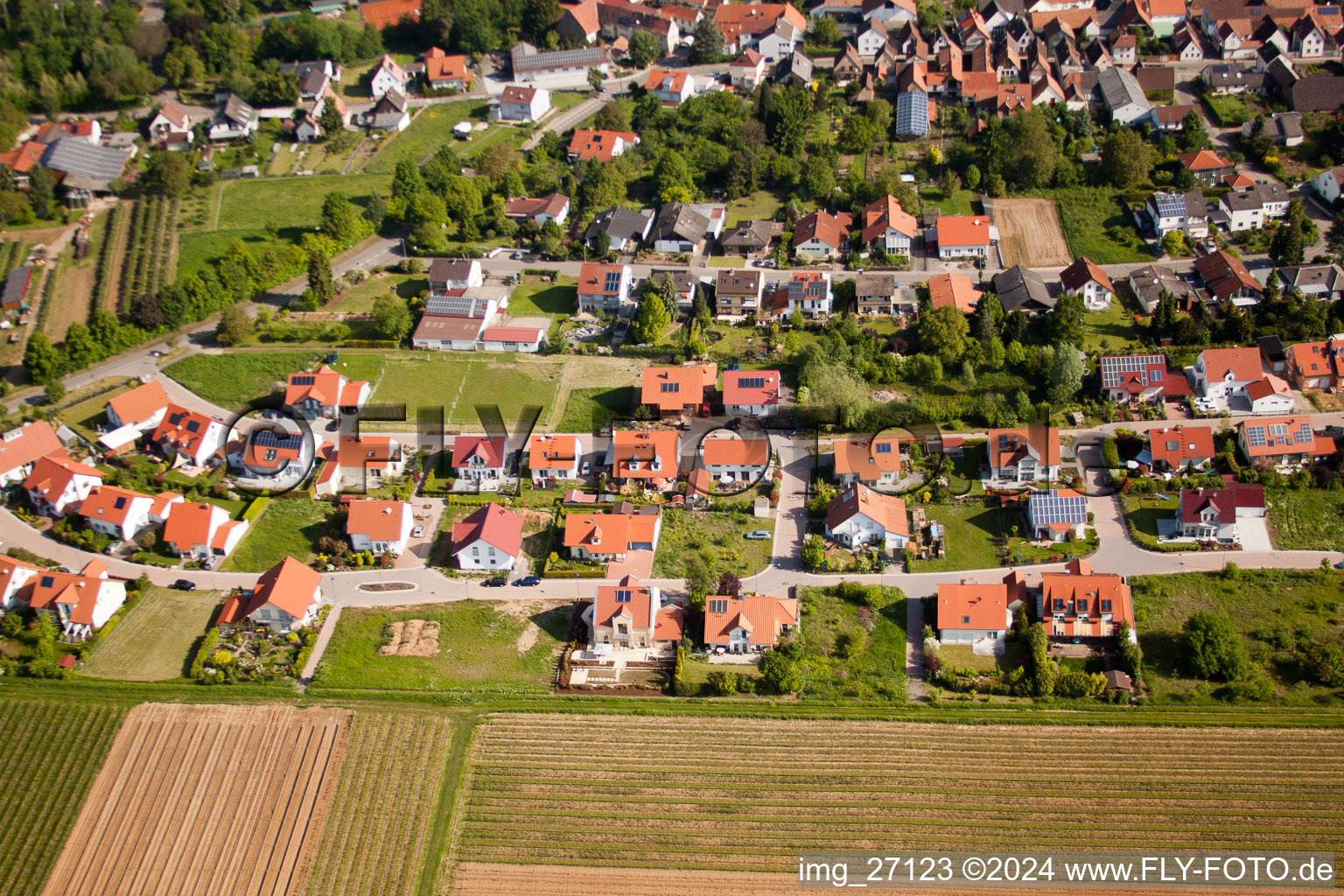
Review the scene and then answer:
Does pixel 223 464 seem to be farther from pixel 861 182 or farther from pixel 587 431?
pixel 861 182

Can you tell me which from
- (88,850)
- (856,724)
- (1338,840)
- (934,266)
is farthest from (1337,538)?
(88,850)

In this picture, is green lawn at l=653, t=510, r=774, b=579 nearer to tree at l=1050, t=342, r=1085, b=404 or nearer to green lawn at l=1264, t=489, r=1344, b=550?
tree at l=1050, t=342, r=1085, b=404

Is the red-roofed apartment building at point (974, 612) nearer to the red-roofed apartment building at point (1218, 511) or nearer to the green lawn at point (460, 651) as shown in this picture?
the red-roofed apartment building at point (1218, 511)

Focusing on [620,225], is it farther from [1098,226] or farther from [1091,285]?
[1098,226]

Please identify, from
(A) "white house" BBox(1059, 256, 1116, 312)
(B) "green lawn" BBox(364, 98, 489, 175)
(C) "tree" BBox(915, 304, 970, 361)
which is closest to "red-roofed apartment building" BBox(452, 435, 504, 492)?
(C) "tree" BBox(915, 304, 970, 361)

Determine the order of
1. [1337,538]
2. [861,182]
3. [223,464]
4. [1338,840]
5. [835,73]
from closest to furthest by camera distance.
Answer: [1338,840] < [1337,538] < [223,464] < [861,182] < [835,73]

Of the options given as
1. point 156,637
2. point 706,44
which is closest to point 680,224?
point 706,44

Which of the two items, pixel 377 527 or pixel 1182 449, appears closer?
pixel 377 527
